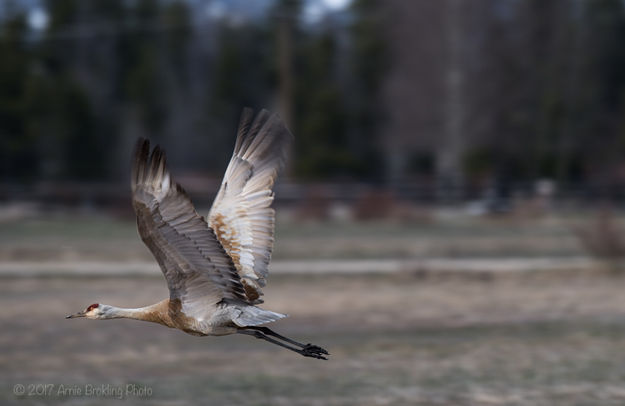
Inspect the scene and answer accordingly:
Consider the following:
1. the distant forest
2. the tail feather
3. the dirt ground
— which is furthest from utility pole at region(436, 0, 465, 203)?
the tail feather

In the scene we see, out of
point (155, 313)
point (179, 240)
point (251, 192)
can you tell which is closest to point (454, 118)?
point (251, 192)

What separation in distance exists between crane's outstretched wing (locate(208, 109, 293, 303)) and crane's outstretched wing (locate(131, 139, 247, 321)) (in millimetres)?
815

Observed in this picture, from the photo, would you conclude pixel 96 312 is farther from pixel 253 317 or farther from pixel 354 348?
pixel 354 348

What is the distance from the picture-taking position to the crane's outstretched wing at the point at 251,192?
7238mm

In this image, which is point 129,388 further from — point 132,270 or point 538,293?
point 132,270

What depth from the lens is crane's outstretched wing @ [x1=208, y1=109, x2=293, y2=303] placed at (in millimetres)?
7238

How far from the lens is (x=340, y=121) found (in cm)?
4666

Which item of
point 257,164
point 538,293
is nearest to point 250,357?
point 257,164

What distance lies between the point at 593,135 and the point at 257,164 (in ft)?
138

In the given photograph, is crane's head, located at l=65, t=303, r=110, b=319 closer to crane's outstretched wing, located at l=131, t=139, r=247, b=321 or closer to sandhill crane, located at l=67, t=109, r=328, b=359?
sandhill crane, located at l=67, t=109, r=328, b=359

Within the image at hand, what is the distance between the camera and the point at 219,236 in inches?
285

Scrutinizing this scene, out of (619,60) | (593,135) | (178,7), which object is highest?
(178,7)

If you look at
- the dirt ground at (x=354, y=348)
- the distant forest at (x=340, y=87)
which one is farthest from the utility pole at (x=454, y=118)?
the dirt ground at (x=354, y=348)

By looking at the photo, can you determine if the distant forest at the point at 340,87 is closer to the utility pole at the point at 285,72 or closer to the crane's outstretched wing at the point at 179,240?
the utility pole at the point at 285,72
